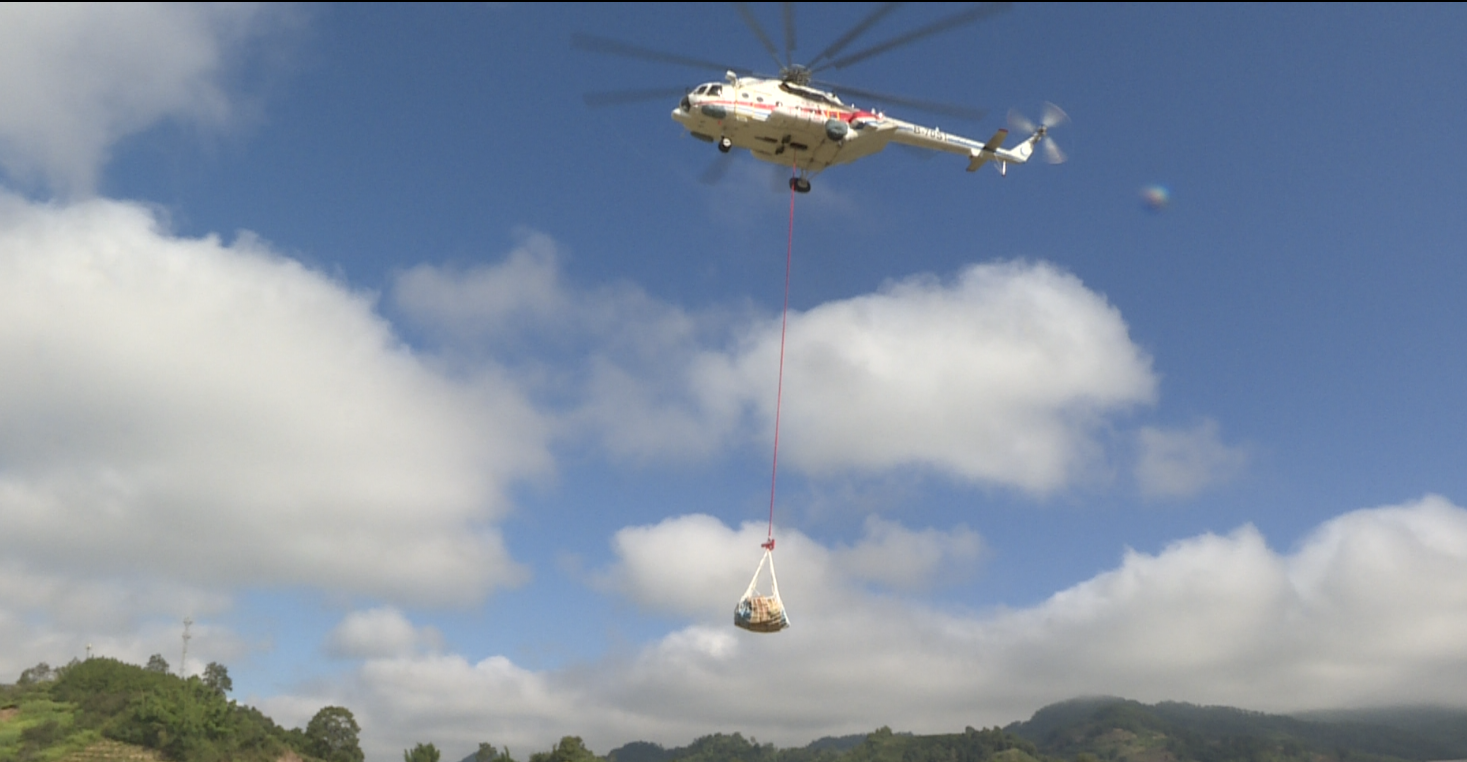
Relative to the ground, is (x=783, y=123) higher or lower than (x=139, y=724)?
higher

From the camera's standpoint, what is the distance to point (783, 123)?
90.4 feet

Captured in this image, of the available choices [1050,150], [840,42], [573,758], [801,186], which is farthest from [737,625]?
[573,758]

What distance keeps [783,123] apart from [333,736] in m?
95.2

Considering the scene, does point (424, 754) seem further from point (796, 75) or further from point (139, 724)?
point (796, 75)

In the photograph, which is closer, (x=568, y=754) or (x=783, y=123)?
(x=783, y=123)

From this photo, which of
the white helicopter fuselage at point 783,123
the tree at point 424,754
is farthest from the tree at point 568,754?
the white helicopter fuselage at point 783,123

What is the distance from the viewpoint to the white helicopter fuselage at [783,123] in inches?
1081

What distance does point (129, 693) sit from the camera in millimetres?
92438

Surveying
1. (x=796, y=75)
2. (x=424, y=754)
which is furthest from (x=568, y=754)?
(x=796, y=75)

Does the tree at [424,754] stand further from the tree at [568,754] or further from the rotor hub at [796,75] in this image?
the rotor hub at [796,75]

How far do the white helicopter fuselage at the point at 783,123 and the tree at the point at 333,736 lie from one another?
301ft

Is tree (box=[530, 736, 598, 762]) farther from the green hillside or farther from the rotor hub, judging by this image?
the rotor hub

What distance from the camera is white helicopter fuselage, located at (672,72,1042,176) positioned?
27469 millimetres

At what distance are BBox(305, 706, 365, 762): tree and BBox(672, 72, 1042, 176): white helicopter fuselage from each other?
91.7 metres
